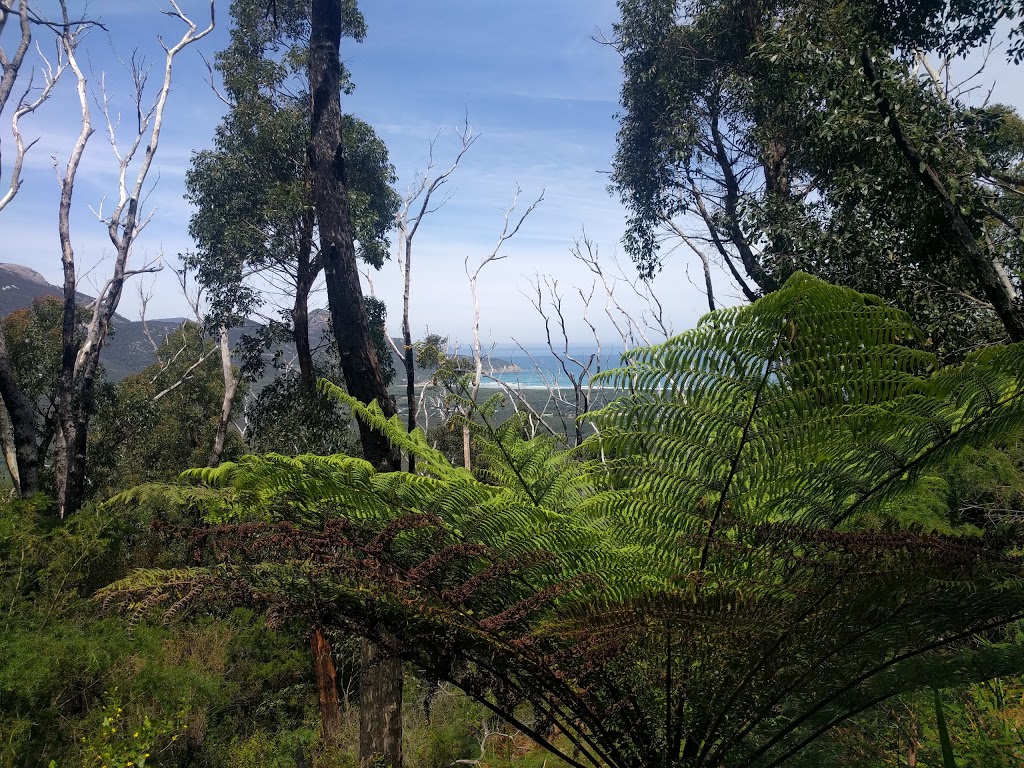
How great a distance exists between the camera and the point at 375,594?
1.13 m

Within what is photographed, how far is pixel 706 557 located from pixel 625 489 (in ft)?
1.12

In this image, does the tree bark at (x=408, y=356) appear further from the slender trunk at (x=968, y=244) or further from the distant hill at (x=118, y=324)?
the distant hill at (x=118, y=324)

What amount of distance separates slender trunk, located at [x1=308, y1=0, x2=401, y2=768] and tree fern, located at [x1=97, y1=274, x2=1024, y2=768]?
2.67 metres

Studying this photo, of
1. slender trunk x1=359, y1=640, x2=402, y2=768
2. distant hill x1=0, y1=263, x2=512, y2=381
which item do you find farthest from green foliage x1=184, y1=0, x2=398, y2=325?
distant hill x1=0, y1=263, x2=512, y2=381

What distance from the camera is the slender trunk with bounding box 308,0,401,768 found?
4242 mm

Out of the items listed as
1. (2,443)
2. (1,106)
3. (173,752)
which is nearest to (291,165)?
→ (1,106)

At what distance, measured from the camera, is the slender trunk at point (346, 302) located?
13.9 feet

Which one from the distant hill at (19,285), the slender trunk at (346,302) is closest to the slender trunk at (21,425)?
the slender trunk at (346,302)

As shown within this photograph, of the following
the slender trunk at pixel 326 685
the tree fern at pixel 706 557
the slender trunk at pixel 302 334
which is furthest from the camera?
the slender trunk at pixel 302 334

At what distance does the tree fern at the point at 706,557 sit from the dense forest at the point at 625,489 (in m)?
0.01

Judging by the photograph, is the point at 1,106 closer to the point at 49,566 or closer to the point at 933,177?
the point at 49,566

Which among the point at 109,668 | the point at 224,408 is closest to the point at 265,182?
the point at 224,408

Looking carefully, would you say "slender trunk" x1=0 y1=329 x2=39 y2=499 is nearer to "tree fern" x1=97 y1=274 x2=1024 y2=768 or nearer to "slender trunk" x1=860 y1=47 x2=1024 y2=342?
"tree fern" x1=97 y1=274 x2=1024 y2=768

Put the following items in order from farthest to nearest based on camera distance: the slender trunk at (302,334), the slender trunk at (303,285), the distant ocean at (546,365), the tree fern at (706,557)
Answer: the distant ocean at (546,365)
the slender trunk at (303,285)
the slender trunk at (302,334)
the tree fern at (706,557)
